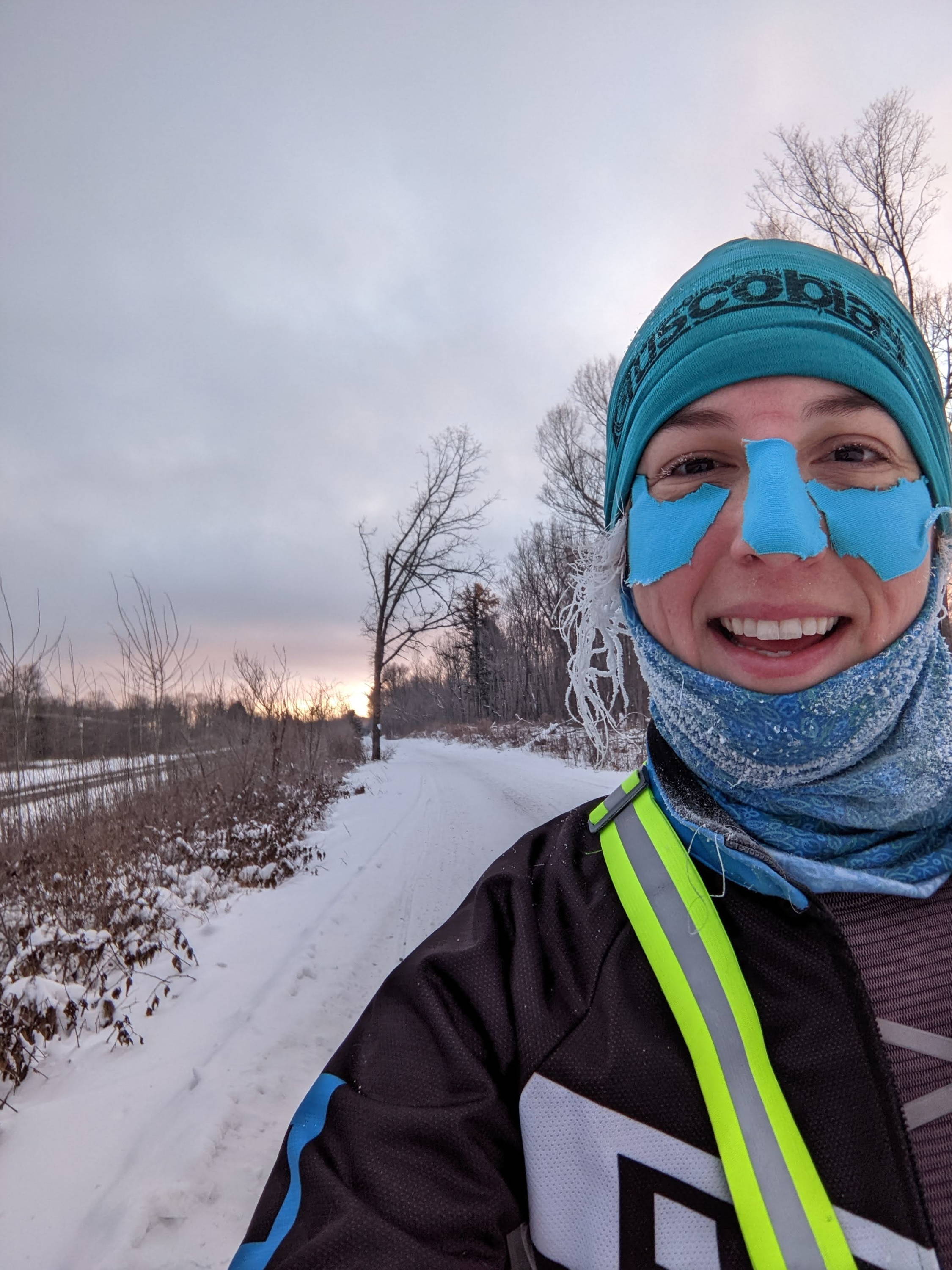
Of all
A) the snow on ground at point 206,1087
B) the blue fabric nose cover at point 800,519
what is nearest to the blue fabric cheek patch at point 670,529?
the blue fabric nose cover at point 800,519

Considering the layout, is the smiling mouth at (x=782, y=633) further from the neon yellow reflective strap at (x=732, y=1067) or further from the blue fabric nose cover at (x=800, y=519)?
the neon yellow reflective strap at (x=732, y=1067)

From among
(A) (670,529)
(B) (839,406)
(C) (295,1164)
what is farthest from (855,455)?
(C) (295,1164)

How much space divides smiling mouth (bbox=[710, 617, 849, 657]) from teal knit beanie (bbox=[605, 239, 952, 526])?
447mm

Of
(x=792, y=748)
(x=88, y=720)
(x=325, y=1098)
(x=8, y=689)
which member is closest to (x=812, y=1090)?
(x=792, y=748)

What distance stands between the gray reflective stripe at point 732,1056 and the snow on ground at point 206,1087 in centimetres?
168

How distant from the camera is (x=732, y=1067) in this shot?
862mm

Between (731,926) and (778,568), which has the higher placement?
(778,568)

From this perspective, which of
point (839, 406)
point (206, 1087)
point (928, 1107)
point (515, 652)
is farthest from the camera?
point (515, 652)

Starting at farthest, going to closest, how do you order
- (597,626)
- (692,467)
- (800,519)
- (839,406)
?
1. (597,626)
2. (692,467)
3. (839,406)
4. (800,519)

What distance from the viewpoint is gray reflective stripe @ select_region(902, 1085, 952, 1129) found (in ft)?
2.70

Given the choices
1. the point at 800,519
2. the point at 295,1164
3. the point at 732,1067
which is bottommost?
the point at 295,1164

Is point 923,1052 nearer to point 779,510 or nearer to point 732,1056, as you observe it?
point 732,1056

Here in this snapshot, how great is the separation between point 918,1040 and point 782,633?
647mm

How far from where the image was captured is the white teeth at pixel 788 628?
102 centimetres
